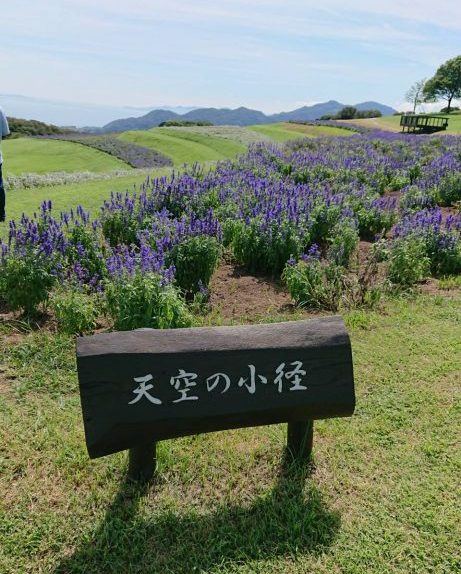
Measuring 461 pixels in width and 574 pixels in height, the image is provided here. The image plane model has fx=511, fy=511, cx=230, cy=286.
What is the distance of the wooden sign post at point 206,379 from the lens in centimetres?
294

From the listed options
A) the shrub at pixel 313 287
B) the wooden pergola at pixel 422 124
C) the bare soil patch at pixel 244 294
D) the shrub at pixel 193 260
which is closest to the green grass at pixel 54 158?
the bare soil patch at pixel 244 294

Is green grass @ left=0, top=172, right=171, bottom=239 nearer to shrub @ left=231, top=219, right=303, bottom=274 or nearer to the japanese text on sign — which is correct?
shrub @ left=231, top=219, right=303, bottom=274

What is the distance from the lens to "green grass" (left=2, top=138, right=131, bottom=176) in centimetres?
2186

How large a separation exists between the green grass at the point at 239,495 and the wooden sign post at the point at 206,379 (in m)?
0.61

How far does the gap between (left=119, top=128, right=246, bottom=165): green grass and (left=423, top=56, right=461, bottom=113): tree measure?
48.7 metres

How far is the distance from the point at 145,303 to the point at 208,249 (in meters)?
1.66

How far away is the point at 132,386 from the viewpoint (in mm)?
2959

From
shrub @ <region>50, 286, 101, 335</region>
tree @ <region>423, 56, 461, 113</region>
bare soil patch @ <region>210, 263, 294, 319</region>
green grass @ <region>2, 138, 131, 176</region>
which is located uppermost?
tree @ <region>423, 56, 461, 113</region>

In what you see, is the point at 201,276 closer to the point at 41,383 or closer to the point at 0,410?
the point at 41,383

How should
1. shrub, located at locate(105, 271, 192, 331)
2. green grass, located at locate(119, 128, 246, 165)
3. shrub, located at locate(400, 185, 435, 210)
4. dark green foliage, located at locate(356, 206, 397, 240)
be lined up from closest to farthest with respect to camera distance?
shrub, located at locate(105, 271, 192, 331)
dark green foliage, located at locate(356, 206, 397, 240)
shrub, located at locate(400, 185, 435, 210)
green grass, located at locate(119, 128, 246, 165)

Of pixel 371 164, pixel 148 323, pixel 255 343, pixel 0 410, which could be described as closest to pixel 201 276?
pixel 148 323

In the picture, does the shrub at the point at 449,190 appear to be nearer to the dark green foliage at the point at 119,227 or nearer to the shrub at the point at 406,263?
the shrub at the point at 406,263

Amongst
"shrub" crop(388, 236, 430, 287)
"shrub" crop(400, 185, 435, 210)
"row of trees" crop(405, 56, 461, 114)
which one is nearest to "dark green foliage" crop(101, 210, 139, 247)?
"shrub" crop(388, 236, 430, 287)

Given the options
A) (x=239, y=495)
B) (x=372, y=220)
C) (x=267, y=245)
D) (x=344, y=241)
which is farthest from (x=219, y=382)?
(x=372, y=220)
